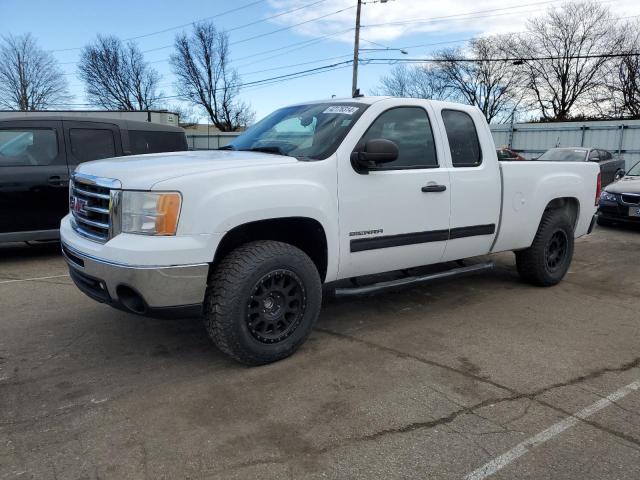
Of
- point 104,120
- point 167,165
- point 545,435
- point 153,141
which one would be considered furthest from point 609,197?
point 167,165

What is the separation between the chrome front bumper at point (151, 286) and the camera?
119 inches

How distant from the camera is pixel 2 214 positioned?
20.8 ft

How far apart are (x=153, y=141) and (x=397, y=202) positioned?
5201 mm

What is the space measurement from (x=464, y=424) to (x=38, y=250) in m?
6.79

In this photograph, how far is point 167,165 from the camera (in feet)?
10.9

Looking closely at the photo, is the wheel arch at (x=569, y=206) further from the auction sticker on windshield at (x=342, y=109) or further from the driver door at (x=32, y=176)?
the driver door at (x=32, y=176)

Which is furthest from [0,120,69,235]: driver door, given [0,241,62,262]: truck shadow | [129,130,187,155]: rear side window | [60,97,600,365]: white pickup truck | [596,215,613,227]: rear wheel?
[596,215,613,227]: rear wheel

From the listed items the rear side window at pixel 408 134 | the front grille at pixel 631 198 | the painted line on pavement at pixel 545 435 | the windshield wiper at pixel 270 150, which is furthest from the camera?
the front grille at pixel 631 198

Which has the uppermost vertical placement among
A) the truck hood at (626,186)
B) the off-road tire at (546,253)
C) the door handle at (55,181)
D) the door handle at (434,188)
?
the door handle at (434,188)

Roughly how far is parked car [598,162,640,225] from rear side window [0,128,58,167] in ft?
30.6

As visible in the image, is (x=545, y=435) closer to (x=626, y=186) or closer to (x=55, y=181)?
(x=55, y=181)

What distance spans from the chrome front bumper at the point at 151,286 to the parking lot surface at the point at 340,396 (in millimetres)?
519

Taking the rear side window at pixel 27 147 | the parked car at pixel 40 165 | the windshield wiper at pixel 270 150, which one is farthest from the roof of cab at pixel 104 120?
the windshield wiper at pixel 270 150

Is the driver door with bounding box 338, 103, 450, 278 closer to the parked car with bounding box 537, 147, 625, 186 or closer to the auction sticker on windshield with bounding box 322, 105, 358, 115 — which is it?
the auction sticker on windshield with bounding box 322, 105, 358, 115
